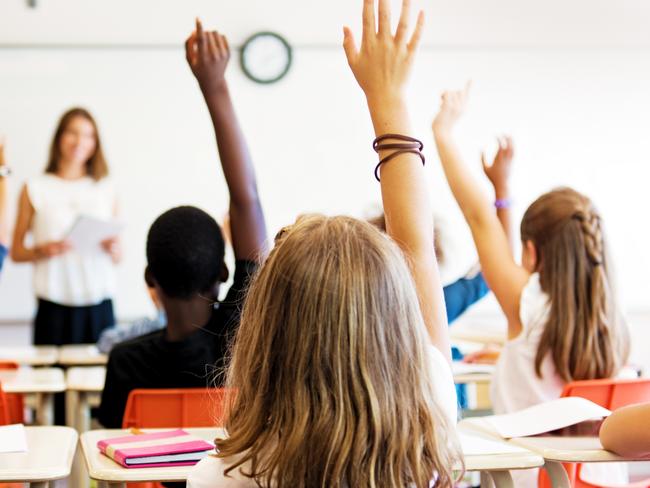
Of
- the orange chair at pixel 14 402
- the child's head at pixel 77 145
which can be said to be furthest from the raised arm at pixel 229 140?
the child's head at pixel 77 145

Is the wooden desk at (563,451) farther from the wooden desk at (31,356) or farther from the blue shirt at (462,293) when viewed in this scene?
the wooden desk at (31,356)

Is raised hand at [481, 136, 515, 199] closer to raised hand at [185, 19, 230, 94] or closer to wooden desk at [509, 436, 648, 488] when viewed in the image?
raised hand at [185, 19, 230, 94]

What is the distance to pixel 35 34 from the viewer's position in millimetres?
5141

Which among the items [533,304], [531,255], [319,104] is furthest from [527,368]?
[319,104]

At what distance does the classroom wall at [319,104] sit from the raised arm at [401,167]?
404cm

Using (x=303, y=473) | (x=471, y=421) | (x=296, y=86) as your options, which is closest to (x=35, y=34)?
(x=296, y=86)

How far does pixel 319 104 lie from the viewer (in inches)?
218

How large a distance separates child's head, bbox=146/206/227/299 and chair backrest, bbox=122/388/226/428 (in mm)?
293

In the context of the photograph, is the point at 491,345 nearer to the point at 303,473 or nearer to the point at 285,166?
the point at 285,166

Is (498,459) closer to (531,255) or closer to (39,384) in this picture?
(531,255)

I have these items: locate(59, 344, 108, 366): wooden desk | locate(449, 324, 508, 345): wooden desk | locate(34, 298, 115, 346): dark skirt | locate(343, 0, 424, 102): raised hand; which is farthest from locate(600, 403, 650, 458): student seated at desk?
locate(34, 298, 115, 346): dark skirt

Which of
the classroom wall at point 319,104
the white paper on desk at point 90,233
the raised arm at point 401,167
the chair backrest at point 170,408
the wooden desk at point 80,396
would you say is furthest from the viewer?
the classroom wall at point 319,104

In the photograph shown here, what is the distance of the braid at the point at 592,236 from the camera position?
2.34 m

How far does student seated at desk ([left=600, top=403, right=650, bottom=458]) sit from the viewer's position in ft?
4.47
